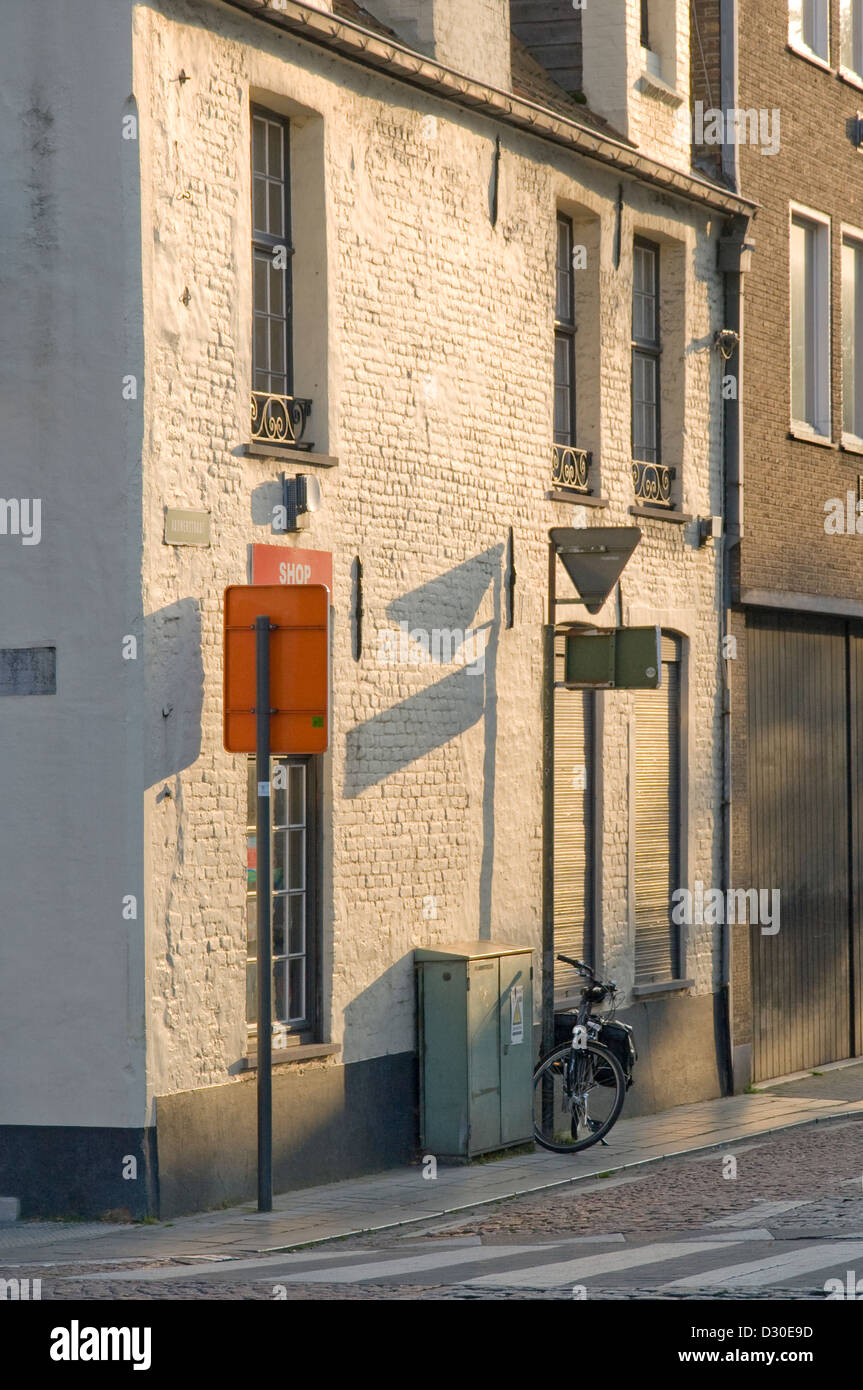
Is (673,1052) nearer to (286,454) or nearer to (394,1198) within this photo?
(394,1198)

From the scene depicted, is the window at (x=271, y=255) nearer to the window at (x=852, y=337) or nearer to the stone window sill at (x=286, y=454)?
the stone window sill at (x=286, y=454)

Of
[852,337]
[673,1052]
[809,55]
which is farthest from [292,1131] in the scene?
[809,55]

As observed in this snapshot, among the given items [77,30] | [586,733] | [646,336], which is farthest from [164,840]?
[646,336]

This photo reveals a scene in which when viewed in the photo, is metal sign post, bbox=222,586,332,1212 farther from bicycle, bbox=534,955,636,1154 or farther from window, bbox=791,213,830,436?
window, bbox=791,213,830,436

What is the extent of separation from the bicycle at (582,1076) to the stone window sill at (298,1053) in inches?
82.8

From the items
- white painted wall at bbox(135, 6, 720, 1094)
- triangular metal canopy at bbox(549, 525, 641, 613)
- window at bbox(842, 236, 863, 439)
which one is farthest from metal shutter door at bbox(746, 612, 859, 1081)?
triangular metal canopy at bbox(549, 525, 641, 613)

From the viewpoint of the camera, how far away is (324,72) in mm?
13422

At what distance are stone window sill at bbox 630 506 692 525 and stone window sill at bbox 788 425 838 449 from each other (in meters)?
2.34

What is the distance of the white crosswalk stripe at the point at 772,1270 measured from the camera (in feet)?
28.5

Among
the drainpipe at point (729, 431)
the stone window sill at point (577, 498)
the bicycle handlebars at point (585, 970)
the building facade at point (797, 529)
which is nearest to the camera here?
the bicycle handlebars at point (585, 970)

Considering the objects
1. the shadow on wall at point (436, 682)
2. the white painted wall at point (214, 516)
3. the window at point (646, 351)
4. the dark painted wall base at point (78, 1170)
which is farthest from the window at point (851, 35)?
the dark painted wall base at point (78, 1170)

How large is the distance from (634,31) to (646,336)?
2.42 meters

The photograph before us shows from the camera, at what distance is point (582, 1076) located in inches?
585

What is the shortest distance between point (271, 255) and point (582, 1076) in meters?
5.81
